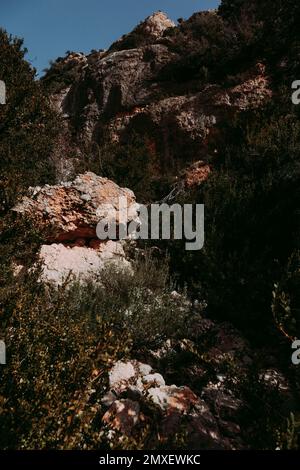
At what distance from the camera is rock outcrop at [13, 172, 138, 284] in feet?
20.1

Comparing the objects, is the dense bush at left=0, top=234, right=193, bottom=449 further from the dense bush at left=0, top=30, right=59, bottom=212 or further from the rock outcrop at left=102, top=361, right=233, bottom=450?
the dense bush at left=0, top=30, right=59, bottom=212

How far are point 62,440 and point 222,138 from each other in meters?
9.16

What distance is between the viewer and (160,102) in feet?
39.8

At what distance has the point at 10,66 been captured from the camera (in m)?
9.16

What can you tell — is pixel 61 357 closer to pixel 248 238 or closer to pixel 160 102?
pixel 248 238

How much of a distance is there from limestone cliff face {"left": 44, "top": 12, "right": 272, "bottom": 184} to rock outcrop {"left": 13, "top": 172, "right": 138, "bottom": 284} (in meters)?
2.87

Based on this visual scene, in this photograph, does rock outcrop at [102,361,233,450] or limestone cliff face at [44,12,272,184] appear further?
limestone cliff face at [44,12,272,184]

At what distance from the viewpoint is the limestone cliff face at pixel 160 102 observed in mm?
10734

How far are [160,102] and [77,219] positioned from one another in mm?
7174

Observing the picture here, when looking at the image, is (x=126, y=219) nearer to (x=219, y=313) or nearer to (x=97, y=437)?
(x=219, y=313)

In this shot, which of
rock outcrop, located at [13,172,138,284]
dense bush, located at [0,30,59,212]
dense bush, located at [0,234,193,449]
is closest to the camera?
dense bush, located at [0,234,193,449]

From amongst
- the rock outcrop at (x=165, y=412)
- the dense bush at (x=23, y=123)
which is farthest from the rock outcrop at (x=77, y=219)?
the rock outcrop at (x=165, y=412)

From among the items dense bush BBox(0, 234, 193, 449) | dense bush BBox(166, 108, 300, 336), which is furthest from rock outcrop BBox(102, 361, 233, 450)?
dense bush BBox(166, 108, 300, 336)
